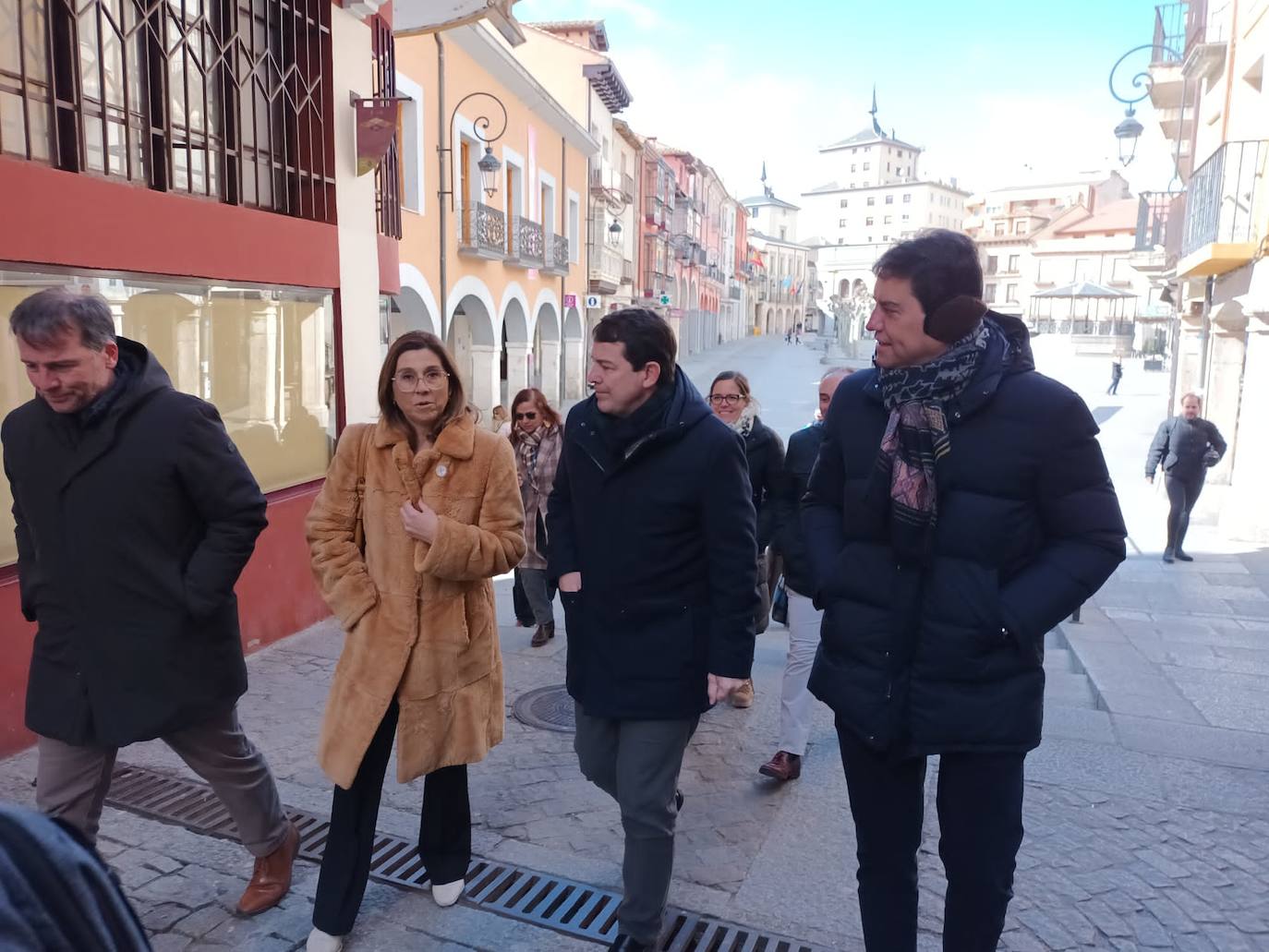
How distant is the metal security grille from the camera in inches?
183

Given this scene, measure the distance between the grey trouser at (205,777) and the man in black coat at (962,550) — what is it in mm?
1802

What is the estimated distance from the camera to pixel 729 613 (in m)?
2.67

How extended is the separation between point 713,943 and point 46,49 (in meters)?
4.94

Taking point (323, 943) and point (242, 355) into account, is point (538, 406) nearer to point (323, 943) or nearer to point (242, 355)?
point (242, 355)

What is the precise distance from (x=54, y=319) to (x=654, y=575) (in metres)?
1.71

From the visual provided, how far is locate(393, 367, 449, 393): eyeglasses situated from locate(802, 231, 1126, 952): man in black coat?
48.8 inches

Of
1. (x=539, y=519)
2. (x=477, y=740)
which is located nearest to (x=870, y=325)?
(x=477, y=740)

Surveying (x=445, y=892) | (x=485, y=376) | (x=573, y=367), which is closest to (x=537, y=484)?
(x=445, y=892)

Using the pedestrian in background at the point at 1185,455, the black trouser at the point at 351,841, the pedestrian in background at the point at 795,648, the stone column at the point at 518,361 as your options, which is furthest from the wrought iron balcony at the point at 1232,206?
the stone column at the point at 518,361

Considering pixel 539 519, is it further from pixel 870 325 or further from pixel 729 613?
pixel 870 325

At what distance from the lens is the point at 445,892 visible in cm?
308

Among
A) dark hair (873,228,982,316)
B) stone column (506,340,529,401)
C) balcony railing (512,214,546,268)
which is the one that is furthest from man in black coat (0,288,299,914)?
stone column (506,340,529,401)

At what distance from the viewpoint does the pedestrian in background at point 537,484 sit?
6.30m

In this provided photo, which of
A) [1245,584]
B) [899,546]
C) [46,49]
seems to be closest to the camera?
[899,546]
